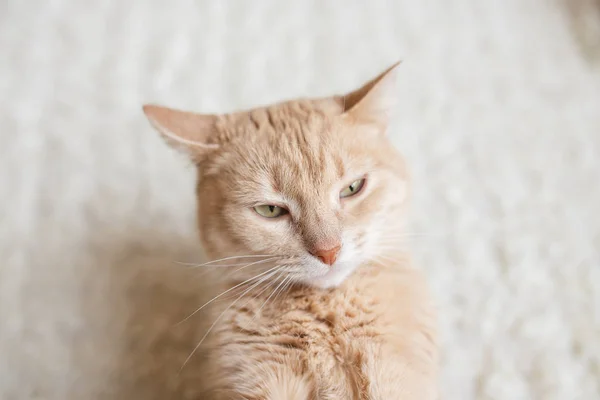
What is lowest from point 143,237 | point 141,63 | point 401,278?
point 401,278

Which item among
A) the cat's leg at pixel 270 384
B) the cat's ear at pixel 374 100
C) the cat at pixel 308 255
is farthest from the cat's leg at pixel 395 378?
the cat's ear at pixel 374 100

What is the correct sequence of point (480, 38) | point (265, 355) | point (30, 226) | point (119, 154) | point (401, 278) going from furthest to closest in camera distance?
point (480, 38) → point (119, 154) → point (30, 226) → point (401, 278) → point (265, 355)

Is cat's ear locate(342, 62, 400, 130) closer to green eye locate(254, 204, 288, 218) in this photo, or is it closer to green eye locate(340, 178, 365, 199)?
green eye locate(340, 178, 365, 199)

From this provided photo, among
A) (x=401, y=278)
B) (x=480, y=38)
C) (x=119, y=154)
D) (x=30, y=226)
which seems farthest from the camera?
(x=480, y=38)

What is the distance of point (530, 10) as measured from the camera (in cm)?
266

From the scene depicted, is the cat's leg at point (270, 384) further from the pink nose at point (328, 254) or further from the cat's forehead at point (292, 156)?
the cat's forehead at point (292, 156)

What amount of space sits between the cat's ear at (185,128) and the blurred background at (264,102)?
274mm

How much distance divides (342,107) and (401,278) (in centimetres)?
53

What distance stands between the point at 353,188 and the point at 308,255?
252 mm

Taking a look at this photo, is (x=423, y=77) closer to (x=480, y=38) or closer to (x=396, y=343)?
(x=480, y=38)

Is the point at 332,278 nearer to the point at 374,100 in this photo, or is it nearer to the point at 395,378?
the point at 395,378

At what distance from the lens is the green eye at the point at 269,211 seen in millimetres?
1421

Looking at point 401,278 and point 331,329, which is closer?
point 331,329

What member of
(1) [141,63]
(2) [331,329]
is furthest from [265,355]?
(1) [141,63]
